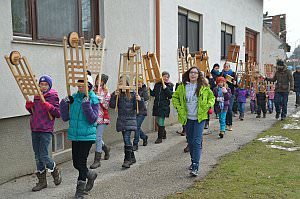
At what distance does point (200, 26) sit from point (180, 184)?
8564 mm

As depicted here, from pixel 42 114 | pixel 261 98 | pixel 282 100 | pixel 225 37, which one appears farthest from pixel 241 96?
pixel 42 114

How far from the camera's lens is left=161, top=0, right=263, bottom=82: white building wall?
10.5 meters

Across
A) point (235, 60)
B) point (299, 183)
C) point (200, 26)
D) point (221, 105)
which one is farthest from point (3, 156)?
point (200, 26)

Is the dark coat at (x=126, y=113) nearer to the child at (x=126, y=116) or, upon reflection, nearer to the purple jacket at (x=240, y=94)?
the child at (x=126, y=116)

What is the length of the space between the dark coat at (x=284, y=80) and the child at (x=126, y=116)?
6447 mm

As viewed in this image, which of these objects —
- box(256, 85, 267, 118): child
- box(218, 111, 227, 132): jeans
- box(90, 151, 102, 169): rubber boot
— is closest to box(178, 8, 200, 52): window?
box(256, 85, 267, 118): child

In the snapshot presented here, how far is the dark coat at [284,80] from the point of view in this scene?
1120cm

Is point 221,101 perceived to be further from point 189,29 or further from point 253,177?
point 189,29

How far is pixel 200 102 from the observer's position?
5816mm

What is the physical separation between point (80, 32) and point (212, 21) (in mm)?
7385

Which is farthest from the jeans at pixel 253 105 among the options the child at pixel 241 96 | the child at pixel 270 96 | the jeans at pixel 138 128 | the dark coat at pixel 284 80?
the jeans at pixel 138 128

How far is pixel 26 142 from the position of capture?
614cm

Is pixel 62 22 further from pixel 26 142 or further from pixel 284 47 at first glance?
pixel 284 47

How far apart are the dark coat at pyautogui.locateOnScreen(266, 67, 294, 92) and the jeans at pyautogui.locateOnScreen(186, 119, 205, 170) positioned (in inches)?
250
